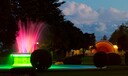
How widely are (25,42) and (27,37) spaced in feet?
11.6

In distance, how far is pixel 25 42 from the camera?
53688 millimetres

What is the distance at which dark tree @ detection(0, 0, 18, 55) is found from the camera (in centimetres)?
5427

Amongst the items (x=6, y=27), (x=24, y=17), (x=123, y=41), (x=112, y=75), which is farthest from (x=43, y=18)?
(x=123, y=41)

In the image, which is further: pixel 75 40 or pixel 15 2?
pixel 75 40

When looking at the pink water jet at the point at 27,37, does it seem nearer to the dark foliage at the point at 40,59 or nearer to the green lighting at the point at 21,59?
the green lighting at the point at 21,59

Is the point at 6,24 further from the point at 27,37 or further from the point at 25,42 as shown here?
the point at 25,42

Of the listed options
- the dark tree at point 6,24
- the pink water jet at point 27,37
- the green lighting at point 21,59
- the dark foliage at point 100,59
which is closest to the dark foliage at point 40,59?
the green lighting at point 21,59

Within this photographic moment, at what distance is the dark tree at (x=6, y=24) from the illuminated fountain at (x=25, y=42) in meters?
1.11

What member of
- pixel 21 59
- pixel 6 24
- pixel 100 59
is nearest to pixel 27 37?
pixel 6 24

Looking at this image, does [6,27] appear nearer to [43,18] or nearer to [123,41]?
[43,18]

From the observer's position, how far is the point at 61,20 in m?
81.6

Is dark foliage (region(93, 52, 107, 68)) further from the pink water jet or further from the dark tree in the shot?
the dark tree

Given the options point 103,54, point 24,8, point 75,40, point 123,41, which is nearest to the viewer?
point 103,54

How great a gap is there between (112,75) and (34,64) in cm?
683
